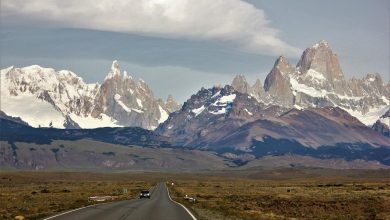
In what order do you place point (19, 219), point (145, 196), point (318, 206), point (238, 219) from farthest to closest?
point (145, 196), point (318, 206), point (238, 219), point (19, 219)

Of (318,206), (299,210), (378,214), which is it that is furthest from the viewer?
(318,206)

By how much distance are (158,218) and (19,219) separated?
10.3 m

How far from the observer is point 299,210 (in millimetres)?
71500

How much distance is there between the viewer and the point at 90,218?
158 ft

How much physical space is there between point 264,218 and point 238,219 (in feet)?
7.99

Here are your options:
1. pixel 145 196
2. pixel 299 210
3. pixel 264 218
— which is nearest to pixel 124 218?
pixel 264 218

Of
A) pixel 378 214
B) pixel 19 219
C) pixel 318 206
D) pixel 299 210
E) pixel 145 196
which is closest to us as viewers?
pixel 19 219

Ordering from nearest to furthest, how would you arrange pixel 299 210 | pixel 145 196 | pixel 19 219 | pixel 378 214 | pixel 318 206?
pixel 19 219 < pixel 378 214 < pixel 299 210 < pixel 318 206 < pixel 145 196

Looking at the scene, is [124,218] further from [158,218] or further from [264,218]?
[264,218]

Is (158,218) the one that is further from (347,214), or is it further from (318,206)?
(318,206)

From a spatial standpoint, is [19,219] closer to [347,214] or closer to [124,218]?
[124,218]

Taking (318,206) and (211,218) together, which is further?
(318,206)

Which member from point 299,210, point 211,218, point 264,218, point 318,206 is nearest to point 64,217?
point 211,218

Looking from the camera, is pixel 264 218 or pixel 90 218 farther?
pixel 264 218
